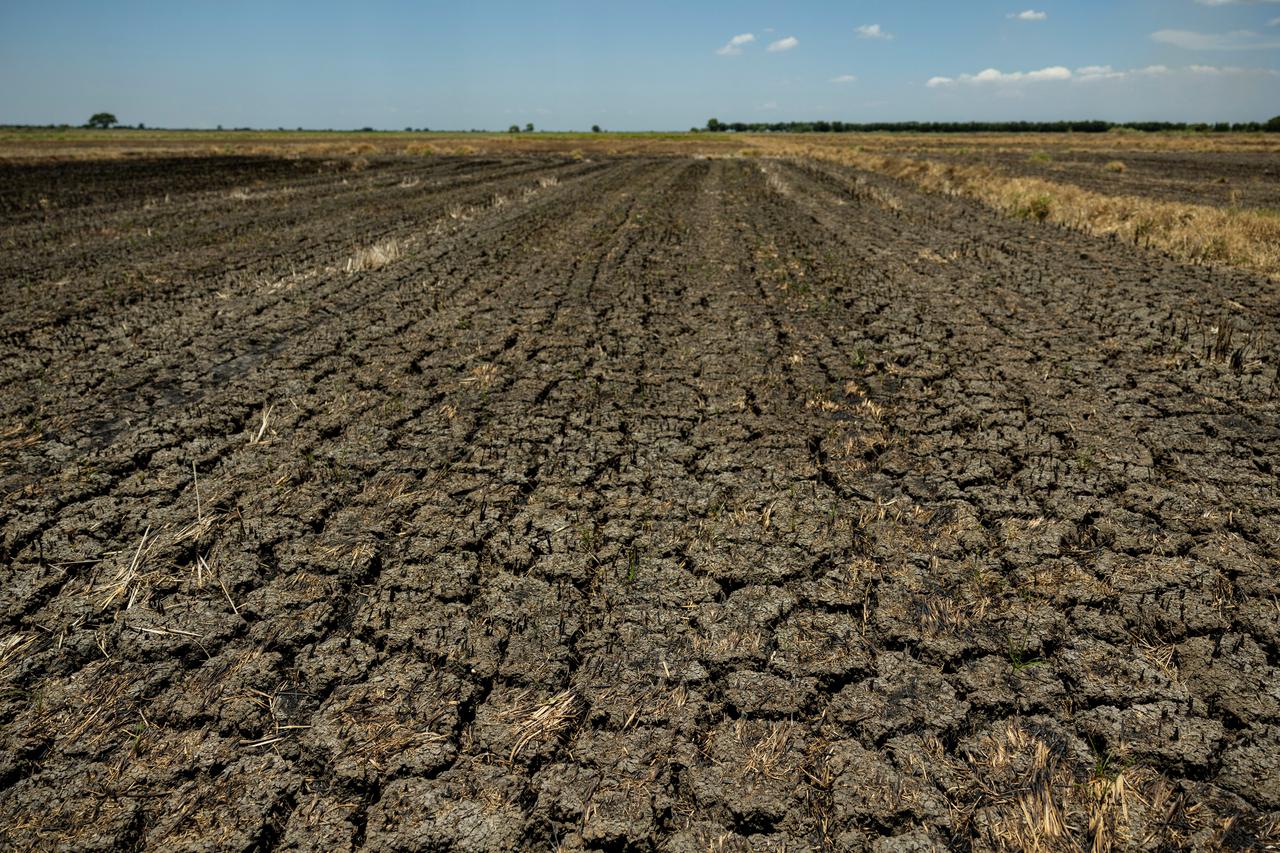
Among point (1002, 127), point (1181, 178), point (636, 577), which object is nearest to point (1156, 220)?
point (636, 577)

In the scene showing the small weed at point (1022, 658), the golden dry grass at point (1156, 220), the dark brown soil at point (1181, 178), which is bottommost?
the small weed at point (1022, 658)

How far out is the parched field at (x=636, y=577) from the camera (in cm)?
207

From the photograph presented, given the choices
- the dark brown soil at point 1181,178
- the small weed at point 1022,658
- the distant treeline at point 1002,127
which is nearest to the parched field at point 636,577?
the small weed at point 1022,658

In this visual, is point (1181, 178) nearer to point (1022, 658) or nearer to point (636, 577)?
point (1022, 658)

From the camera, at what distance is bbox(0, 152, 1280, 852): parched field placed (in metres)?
2.07

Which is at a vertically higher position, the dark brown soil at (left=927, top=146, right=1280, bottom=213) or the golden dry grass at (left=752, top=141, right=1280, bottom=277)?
the dark brown soil at (left=927, top=146, right=1280, bottom=213)

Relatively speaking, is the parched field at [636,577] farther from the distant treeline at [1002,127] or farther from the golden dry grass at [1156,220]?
the distant treeline at [1002,127]

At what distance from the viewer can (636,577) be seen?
10.2ft

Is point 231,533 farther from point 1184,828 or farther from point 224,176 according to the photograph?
point 224,176

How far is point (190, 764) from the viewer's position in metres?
2.15

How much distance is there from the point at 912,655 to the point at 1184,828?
919 mm

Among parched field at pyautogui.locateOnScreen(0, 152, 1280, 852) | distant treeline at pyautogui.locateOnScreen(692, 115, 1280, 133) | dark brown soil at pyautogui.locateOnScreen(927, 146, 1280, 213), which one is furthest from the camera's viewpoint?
distant treeline at pyautogui.locateOnScreen(692, 115, 1280, 133)

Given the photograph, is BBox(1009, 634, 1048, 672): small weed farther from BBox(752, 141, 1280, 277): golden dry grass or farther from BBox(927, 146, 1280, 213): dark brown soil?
BBox(927, 146, 1280, 213): dark brown soil

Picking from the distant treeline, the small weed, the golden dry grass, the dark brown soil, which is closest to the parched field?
the small weed
